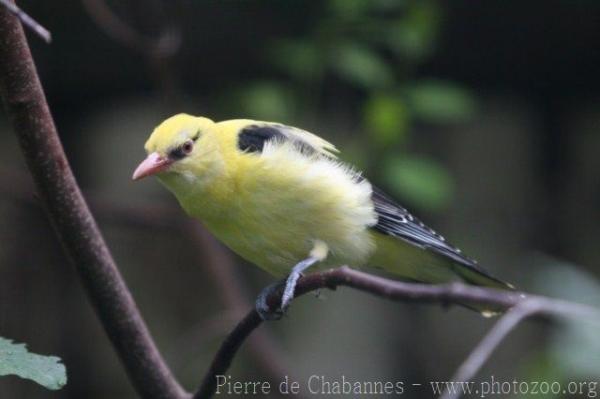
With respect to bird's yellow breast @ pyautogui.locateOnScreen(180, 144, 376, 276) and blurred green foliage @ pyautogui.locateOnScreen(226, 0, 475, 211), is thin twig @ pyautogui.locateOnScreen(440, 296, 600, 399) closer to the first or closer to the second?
bird's yellow breast @ pyautogui.locateOnScreen(180, 144, 376, 276)

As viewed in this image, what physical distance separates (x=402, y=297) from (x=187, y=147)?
1.71m

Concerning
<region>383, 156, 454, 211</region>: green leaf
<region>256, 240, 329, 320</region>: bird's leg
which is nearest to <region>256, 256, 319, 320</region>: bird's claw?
<region>256, 240, 329, 320</region>: bird's leg

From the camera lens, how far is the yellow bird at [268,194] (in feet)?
9.31

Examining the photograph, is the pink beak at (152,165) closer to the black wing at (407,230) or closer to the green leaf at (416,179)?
the black wing at (407,230)

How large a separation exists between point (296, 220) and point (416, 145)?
6.27ft

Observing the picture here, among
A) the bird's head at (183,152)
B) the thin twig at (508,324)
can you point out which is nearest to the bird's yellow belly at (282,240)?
the bird's head at (183,152)

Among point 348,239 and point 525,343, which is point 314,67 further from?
point 525,343

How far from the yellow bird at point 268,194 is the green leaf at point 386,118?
1.70 ft

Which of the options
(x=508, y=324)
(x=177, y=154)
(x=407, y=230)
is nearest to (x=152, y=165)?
(x=177, y=154)

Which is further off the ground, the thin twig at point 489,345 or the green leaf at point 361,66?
the thin twig at point 489,345

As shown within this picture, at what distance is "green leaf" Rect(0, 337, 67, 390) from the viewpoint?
1.63 meters

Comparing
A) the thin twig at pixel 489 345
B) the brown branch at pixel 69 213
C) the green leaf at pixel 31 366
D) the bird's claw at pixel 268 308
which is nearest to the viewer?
the thin twig at pixel 489 345

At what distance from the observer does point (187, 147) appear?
2.88m

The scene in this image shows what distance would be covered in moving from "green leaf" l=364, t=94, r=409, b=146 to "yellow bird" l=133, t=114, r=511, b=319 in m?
0.52
